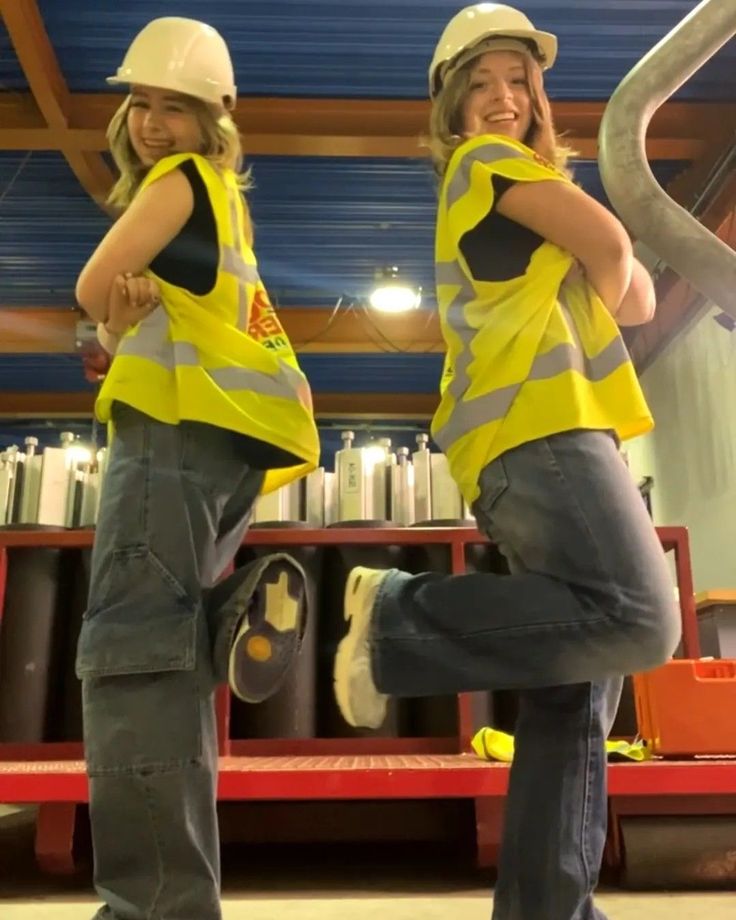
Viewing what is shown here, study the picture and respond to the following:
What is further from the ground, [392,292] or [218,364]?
[392,292]

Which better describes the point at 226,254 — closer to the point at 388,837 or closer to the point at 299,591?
the point at 299,591

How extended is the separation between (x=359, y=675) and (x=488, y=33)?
103 centimetres

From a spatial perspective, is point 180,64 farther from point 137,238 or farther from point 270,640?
point 270,640

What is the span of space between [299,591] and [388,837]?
174cm

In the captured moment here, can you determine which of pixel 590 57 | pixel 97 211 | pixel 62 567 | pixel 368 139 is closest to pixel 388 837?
pixel 62 567

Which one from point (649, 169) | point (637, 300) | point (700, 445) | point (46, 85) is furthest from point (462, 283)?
point (700, 445)

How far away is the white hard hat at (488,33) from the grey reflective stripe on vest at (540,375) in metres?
0.49

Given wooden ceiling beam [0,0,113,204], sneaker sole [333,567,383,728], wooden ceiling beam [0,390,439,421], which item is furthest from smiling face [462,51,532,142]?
wooden ceiling beam [0,390,439,421]

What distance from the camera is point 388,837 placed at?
9.07 feet

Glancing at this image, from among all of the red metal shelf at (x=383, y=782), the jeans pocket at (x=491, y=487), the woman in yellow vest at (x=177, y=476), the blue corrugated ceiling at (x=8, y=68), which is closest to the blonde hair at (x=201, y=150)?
the woman in yellow vest at (x=177, y=476)

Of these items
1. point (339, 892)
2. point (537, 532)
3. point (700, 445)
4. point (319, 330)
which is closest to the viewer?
point (537, 532)

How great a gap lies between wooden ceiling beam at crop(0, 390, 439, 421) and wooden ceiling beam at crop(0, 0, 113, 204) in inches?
129

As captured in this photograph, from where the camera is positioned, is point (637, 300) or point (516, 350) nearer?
point (516, 350)

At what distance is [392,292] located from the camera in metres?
5.89
